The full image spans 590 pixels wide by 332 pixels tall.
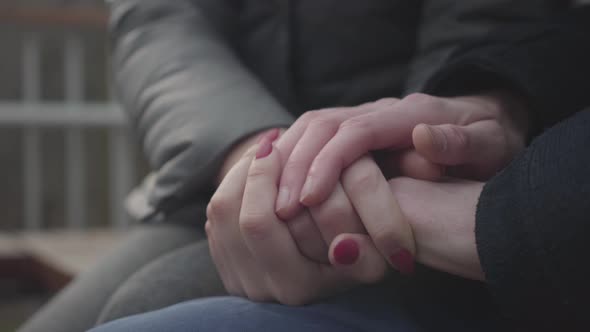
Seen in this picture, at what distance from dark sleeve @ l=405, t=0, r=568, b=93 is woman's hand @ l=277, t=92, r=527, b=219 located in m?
0.17

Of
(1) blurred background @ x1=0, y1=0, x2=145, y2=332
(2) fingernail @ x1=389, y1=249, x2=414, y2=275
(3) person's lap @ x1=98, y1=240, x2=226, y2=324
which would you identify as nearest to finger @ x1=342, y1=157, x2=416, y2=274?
(2) fingernail @ x1=389, y1=249, x2=414, y2=275

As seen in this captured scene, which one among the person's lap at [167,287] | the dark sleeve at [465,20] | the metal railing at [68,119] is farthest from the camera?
the metal railing at [68,119]

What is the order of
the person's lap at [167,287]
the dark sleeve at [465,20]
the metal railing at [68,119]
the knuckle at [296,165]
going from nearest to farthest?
the knuckle at [296,165] → the person's lap at [167,287] → the dark sleeve at [465,20] → the metal railing at [68,119]

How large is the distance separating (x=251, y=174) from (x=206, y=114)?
0.79 feet

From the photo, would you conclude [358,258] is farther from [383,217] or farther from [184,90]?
[184,90]

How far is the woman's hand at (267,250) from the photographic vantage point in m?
0.44

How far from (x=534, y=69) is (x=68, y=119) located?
8.75ft

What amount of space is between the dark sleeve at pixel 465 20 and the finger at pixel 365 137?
20 centimetres

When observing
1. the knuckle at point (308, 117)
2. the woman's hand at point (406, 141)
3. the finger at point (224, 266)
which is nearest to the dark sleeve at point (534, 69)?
the woman's hand at point (406, 141)

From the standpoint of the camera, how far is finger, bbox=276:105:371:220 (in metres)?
0.44

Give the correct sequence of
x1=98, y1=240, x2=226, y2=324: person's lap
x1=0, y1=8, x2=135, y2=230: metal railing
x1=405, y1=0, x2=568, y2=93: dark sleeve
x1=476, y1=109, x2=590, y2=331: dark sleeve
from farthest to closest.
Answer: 1. x1=0, y1=8, x2=135, y2=230: metal railing
2. x1=405, y1=0, x2=568, y2=93: dark sleeve
3. x1=98, y1=240, x2=226, y2=324: person's lap
4. x1=476, y1=109, x2=590, y2=331: dark sleeve

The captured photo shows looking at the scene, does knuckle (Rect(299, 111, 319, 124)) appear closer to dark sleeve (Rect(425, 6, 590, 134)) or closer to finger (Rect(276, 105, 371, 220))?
finger (Rect(276, 105, 371, 220))

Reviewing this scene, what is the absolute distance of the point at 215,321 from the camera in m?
0.42

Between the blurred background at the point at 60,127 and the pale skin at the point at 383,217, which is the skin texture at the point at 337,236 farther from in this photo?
the blurred background at the point at 60,127
